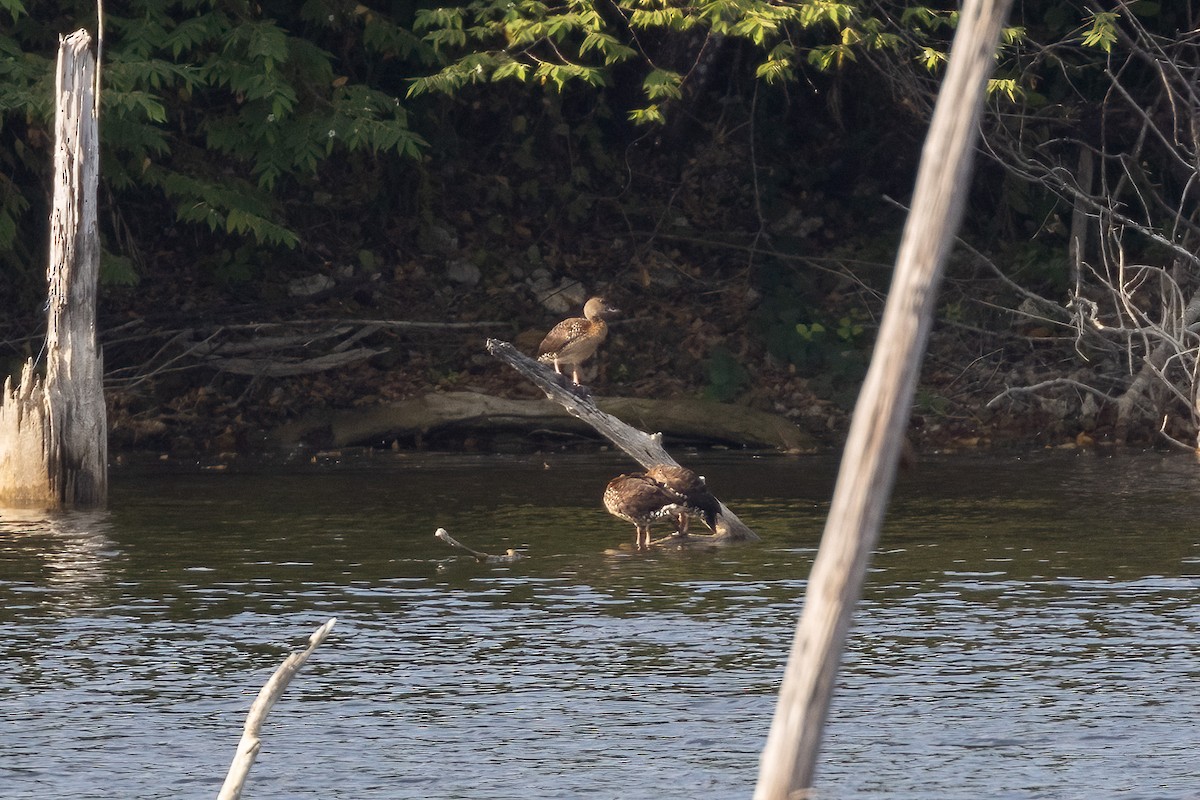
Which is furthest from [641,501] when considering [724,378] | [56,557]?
[724,378]

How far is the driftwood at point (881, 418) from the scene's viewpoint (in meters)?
3.53

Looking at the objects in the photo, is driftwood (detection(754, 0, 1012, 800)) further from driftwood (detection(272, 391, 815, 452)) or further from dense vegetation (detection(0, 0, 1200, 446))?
driftwood (detection(272, 391, 815, 452))

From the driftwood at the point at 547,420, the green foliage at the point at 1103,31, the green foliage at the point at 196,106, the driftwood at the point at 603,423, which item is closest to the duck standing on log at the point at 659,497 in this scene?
the driftwood at the point at 603,423

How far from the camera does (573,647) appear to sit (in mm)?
10195

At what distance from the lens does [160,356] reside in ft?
72.8

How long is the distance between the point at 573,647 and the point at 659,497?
138 inches

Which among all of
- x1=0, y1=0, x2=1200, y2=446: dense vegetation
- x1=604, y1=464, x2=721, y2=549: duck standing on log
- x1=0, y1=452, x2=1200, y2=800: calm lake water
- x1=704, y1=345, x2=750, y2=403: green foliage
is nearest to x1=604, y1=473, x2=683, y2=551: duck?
x1=604, y1=464, x2=721, y2=549: duck standing on log

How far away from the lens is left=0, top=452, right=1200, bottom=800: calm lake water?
755cm

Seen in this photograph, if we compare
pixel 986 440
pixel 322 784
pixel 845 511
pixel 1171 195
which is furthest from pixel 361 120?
pixel 845 511

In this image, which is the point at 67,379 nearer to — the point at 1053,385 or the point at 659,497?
the point at 659,497

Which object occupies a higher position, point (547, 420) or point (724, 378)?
point (724, 378)

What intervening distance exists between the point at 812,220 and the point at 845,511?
2265cm

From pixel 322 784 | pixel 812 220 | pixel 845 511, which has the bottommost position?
pixel 322 784

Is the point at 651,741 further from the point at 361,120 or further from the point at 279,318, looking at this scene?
the point at 279,318
